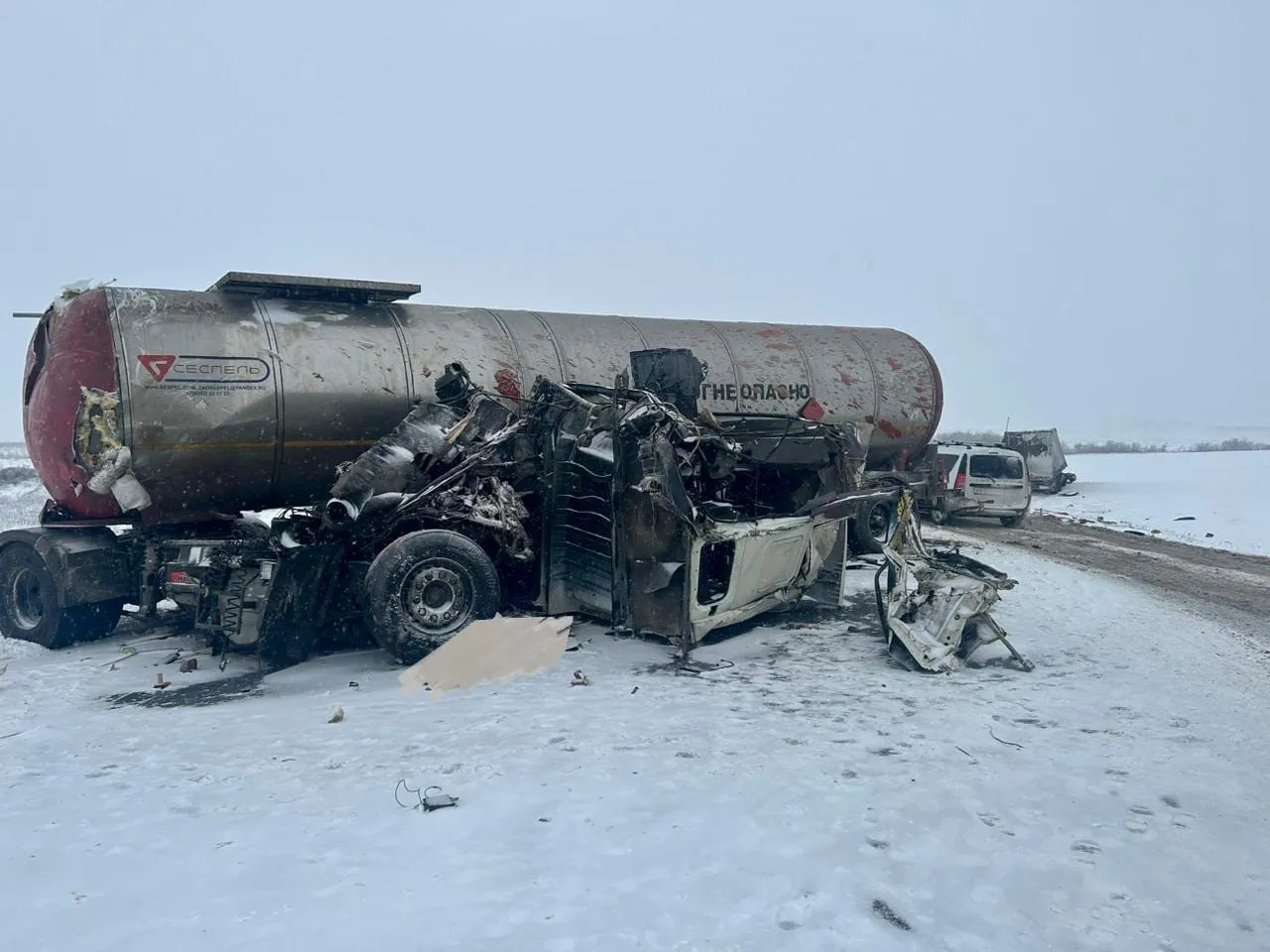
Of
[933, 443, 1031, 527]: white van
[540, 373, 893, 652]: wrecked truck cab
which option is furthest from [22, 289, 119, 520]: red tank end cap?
[933, 443, 1031, 527]: white van

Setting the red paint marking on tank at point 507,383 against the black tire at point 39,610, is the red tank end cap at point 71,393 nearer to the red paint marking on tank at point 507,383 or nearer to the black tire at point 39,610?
the black tire at point 39,610

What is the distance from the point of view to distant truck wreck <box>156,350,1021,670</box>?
6805mm

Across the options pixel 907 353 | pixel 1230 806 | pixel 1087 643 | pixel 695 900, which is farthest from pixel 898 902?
pixel 907 353

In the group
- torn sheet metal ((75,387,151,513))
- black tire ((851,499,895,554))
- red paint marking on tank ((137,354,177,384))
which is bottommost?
black tire ((851,499,895,554))

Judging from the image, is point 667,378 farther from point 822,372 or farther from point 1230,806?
point 1230,806

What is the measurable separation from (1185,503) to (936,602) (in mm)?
18331

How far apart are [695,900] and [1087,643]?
Result: 5175mm

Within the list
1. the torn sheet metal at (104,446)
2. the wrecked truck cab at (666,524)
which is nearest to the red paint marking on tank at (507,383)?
the wrecked truck cab at (666,524)

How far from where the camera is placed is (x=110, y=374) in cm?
809

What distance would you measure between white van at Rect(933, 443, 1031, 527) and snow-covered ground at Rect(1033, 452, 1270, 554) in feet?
9.24

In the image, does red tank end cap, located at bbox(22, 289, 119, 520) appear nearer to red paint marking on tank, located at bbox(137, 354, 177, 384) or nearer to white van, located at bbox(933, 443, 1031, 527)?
red paint marking on tank, located at bbox(137, 354, 177, 384)

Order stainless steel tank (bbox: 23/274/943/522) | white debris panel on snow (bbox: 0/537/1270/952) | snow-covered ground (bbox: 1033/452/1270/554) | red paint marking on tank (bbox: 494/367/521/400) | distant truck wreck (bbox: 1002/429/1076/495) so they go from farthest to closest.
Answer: distant truck wreck (bbox: 1002/429/1076/495)
snow-covered ground (bbox: 1033/452/1270/554)
red paint marking on tank (bbox: 494/367/521/400)
stainless steel tank (bbox: 23/274/943/522)
white debris panel on snow (bbox: 0/537/1270/952)

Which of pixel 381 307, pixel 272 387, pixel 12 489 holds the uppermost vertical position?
pixel 381 307

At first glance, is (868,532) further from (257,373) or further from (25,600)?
(25,600)
